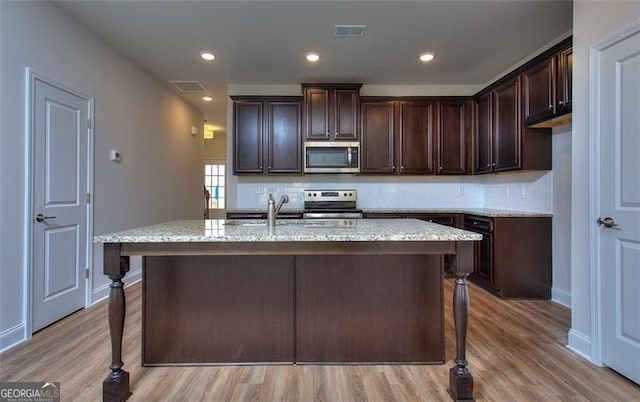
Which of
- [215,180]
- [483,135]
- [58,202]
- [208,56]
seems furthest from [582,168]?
[215,180]

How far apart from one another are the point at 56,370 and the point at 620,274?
3.46 m

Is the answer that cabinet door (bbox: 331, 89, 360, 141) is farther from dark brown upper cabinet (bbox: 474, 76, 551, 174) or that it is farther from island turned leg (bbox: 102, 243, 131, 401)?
island turned leg (bbox: 102, 243, 131, 401)

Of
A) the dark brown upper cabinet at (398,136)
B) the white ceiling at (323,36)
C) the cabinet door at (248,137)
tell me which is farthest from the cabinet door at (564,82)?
the cabinet door at (248,137)

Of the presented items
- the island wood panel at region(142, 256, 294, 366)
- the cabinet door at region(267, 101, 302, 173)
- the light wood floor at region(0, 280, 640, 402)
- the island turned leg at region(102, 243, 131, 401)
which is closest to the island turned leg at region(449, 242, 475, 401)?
the light wood floor at region(0, 280, 640, 402)

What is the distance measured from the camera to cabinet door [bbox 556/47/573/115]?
2.80m

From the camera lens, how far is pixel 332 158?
4.35 meters

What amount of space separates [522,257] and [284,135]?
10.0 feet

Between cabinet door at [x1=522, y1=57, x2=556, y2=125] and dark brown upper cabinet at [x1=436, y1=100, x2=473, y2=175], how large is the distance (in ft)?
3.46

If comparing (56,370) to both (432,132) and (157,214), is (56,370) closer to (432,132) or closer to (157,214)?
(157,214)

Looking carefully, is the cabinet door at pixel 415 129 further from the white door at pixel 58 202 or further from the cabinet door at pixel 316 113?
the white door at pixel 58 202

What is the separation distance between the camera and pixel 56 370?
6.78 ft

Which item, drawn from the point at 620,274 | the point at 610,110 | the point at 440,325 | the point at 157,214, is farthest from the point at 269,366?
the point at 157,214

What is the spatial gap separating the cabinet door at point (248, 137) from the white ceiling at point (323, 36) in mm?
419

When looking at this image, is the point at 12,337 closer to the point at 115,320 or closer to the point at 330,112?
the point at 115,320
